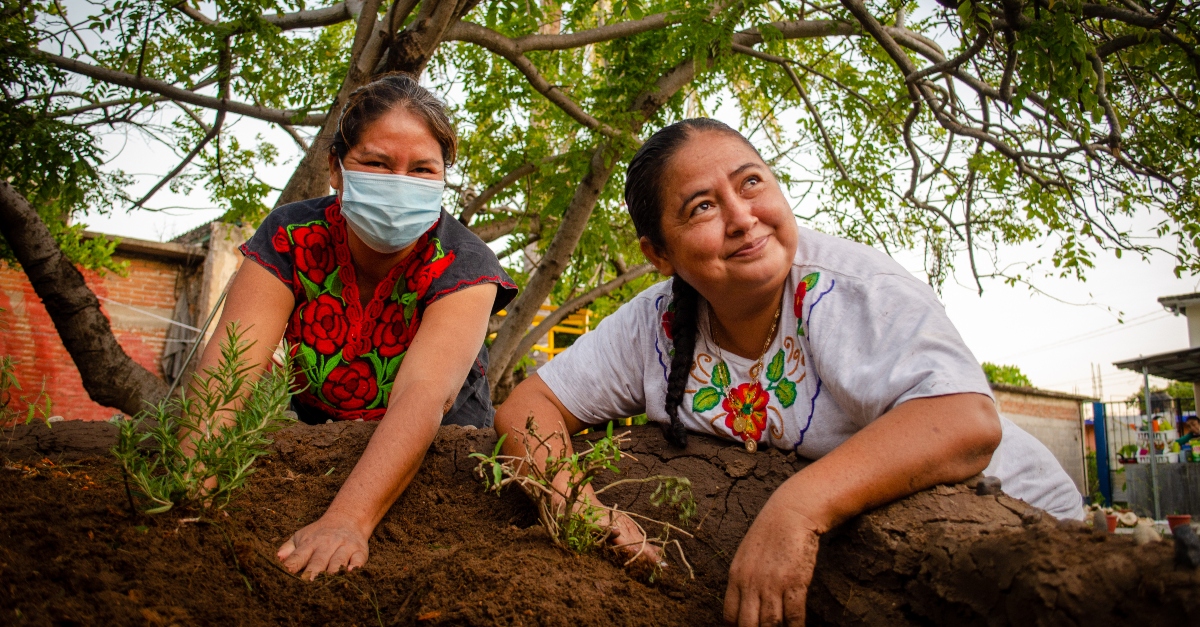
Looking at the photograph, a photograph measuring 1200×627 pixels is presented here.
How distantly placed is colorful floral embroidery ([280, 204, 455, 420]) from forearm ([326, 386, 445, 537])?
478mm

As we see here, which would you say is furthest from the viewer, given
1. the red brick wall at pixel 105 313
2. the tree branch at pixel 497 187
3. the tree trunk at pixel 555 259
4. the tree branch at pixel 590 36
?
the red brick wall at pixel 105 313

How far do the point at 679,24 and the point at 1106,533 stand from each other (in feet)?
15.3

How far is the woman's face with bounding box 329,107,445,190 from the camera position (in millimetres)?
2412

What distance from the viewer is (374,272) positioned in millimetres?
2521

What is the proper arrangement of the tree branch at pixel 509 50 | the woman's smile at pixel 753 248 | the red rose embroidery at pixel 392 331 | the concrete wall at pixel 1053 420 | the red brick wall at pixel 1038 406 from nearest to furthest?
the woman's smile at pixel 753 248
the red rose embroidery at pixel 392 331
the tree branch at pixel 509 50
the red brick wall at pixel 1038 406
the concrete wall at pixel 1053 420

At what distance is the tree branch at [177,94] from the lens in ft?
17.9

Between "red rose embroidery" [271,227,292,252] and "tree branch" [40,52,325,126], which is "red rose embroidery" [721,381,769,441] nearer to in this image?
"red rose embroidery" [271,227,292,252]

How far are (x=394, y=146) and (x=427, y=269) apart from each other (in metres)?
0.39

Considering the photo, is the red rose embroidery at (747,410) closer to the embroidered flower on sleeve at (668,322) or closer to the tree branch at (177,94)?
the embroidered flower on sleeve at (668,322)

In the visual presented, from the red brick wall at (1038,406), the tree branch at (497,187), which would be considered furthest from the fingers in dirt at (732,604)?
the red brick wall at (1038,406)

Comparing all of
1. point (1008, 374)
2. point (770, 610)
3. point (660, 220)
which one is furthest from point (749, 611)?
point (1008, 374)

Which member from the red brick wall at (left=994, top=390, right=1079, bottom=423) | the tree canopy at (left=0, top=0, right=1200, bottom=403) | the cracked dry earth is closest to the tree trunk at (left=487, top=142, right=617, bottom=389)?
the tree canopy at (left=0, top=0, right=1200, bottom=403)

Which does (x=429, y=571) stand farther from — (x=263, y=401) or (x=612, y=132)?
(x=612, y=132)

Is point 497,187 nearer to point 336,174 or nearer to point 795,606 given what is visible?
point 336,174
